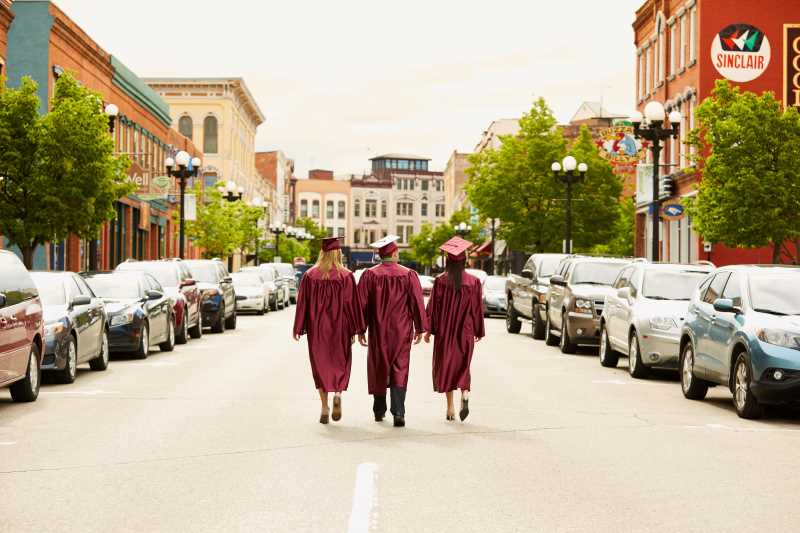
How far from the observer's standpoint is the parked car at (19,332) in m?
13.2

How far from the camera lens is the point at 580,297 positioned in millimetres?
23359

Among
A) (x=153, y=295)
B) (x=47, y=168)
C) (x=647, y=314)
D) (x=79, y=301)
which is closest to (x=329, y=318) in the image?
(x=79, y=301)

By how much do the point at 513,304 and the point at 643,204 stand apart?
930 inches

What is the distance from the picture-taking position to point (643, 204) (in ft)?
177

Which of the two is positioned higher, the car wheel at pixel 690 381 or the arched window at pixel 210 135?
the arched window at pixel 210 135

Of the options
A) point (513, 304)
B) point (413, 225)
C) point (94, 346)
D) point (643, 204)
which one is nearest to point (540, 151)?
point (643, 204)

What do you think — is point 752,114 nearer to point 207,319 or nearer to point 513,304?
point 513,304

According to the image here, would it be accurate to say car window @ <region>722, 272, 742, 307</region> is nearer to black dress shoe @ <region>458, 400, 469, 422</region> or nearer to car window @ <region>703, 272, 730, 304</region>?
car window @ <region>703, 272, 730, 304</region>

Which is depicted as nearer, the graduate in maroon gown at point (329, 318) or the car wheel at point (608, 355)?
the graduate in maroon gown at point (329, 318)

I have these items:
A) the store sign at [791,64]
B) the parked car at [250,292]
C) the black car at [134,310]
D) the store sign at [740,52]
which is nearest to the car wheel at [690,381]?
the black car at [134,310]

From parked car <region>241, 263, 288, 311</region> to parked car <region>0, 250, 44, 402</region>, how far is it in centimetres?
3176

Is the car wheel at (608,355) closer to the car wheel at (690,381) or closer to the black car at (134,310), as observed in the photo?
the car wheel at (690,381)

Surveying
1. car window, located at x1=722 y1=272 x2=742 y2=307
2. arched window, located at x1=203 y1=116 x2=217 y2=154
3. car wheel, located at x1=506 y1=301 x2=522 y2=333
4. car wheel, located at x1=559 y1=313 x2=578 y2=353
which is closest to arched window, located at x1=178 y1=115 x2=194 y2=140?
arched window, located at x1=203 y1=116 x2=217 y2=154

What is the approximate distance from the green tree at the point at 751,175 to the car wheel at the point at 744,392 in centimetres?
1659
